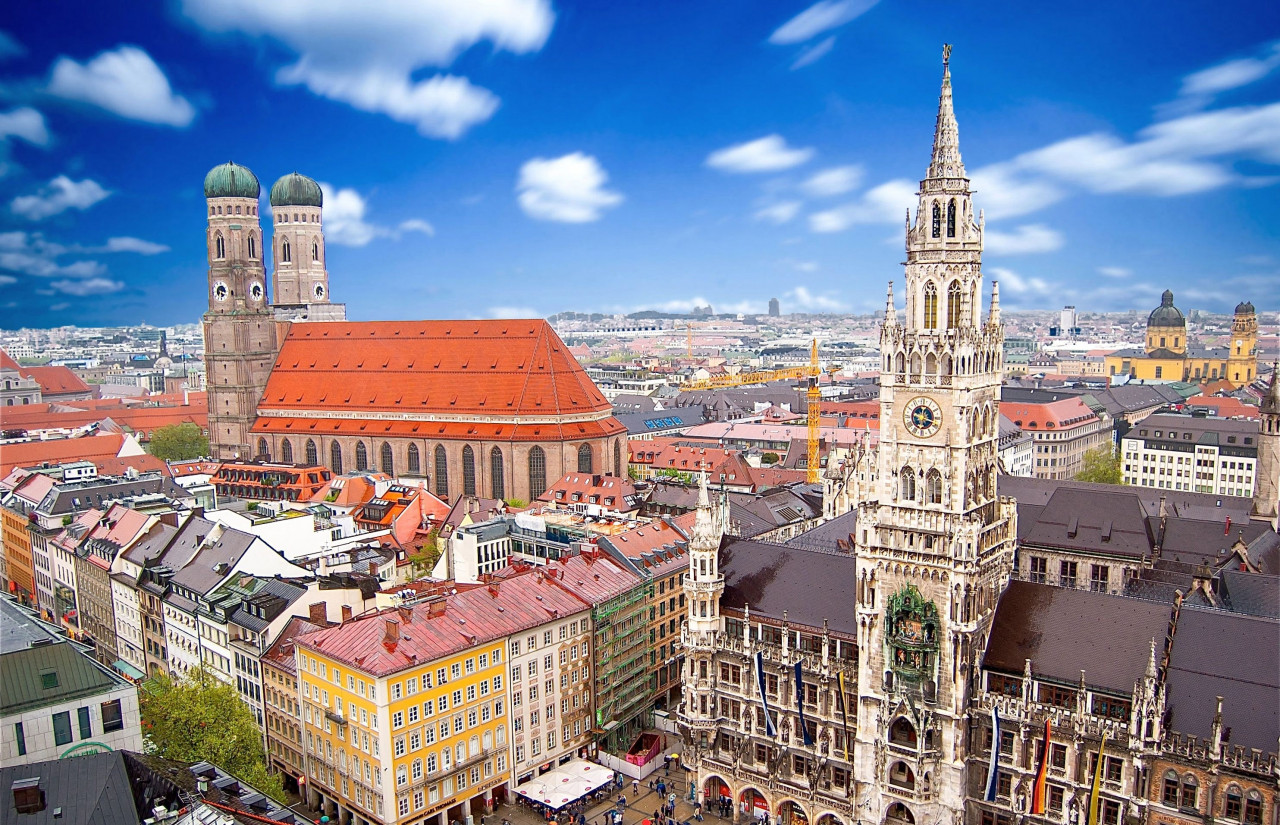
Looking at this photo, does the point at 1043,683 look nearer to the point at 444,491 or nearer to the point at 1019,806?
the point at 1019,806

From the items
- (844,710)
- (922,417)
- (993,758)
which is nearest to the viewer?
(993,758)

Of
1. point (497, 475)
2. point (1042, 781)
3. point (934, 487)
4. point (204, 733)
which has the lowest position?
point (1042, 781)

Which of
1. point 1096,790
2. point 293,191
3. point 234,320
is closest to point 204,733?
point 1096,790

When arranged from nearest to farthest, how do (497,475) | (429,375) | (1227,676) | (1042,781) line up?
(1227,676), (1042,781), (497,475), (429,375)

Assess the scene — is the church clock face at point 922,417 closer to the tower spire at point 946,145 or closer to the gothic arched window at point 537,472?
the tower spire at point 946,145

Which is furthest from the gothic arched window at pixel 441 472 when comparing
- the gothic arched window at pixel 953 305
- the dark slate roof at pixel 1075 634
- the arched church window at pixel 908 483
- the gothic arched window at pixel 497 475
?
the gothic arched window at pixel 953 305

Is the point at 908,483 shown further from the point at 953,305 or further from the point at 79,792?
the point at 79,792

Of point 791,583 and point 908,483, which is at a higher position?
point 908,483
